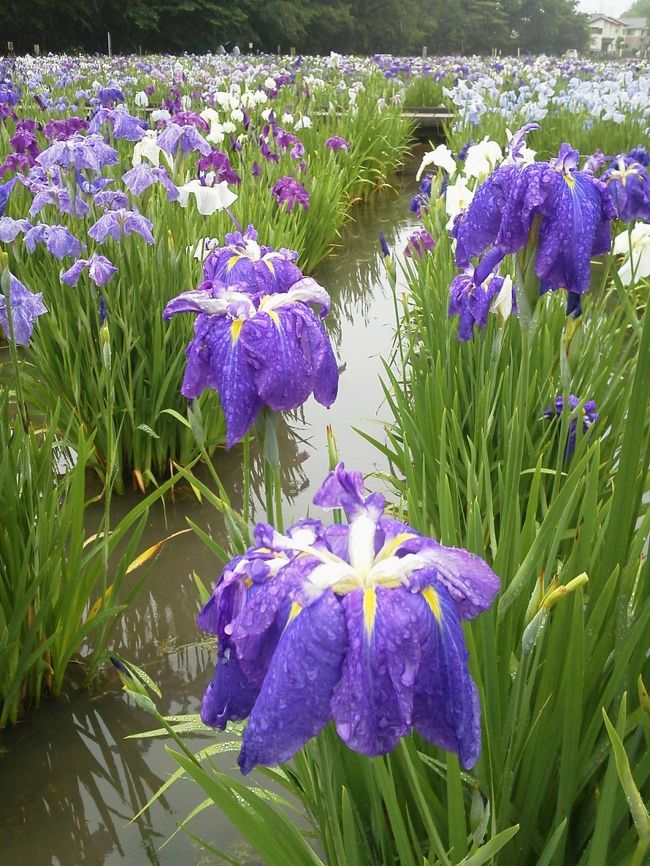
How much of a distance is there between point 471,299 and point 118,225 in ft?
4.24

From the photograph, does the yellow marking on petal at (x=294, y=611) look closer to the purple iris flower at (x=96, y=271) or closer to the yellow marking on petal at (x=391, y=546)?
the yellow marking on petal at (x=391, y=546)

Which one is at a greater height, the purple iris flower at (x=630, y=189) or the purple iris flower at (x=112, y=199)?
the purple iris flower at (x=112, y=199)

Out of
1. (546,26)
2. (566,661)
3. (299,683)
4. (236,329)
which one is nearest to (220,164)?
(236,329)

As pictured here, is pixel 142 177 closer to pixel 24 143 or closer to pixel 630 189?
pixel 24 143

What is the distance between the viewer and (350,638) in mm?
621

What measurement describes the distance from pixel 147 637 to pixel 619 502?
163cm

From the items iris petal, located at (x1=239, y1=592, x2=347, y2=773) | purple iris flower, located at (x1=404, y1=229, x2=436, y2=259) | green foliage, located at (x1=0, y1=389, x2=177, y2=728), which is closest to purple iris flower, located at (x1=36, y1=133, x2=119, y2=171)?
green foliage, located at (x1=0, y1=389, x2=177, y2=728)


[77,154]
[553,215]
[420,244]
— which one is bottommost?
[420,244]

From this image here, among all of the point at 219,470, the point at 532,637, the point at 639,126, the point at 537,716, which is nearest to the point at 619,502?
the point at 532,637

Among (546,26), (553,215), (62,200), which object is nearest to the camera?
(553,215)

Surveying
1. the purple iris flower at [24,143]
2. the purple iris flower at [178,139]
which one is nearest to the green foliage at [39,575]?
the purple iris flower at [178,139]

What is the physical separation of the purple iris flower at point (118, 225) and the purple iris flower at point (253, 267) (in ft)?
4.39

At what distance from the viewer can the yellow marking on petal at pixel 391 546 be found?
0.69 meters

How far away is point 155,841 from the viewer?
1611 millimetres
